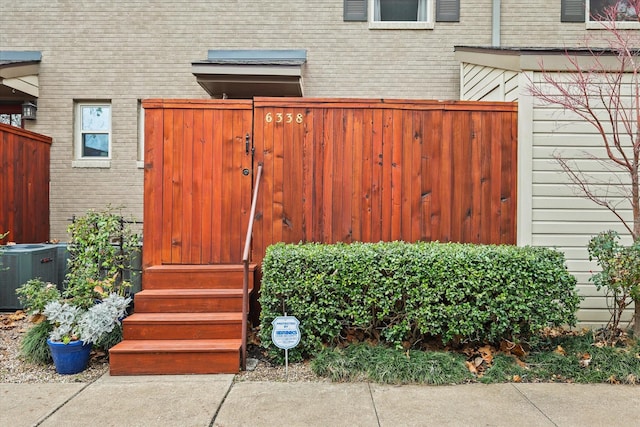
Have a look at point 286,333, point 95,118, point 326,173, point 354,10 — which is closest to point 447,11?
point 354,10

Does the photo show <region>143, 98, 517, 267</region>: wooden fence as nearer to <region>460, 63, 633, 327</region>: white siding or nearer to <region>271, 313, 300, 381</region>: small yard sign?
<region>460, 63, 633, 327</region>: white siding

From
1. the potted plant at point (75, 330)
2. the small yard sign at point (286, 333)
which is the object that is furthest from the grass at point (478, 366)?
the potted plant at point (75, 330)

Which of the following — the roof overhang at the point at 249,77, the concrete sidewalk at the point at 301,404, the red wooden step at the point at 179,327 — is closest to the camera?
the concrete sidewalk at the point at 301,404

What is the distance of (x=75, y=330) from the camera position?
376 cm

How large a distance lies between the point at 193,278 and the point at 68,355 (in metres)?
1.31

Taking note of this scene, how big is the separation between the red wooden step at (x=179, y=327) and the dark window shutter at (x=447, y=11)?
650 cm

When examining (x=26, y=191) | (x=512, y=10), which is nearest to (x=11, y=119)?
(x=26, y=191)

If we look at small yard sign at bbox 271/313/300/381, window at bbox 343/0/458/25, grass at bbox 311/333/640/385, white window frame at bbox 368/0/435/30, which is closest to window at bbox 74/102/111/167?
window at bbox 343/0/458/25

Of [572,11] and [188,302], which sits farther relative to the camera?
[572,11]

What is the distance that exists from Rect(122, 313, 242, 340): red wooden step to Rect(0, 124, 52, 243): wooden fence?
11.6 feet

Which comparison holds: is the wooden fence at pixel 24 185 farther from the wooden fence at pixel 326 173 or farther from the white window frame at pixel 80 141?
the wooden fence at pixel 326 173

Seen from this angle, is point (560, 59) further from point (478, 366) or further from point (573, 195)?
point (478, 366)

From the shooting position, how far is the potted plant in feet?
12.1

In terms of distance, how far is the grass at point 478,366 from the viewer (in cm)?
354
